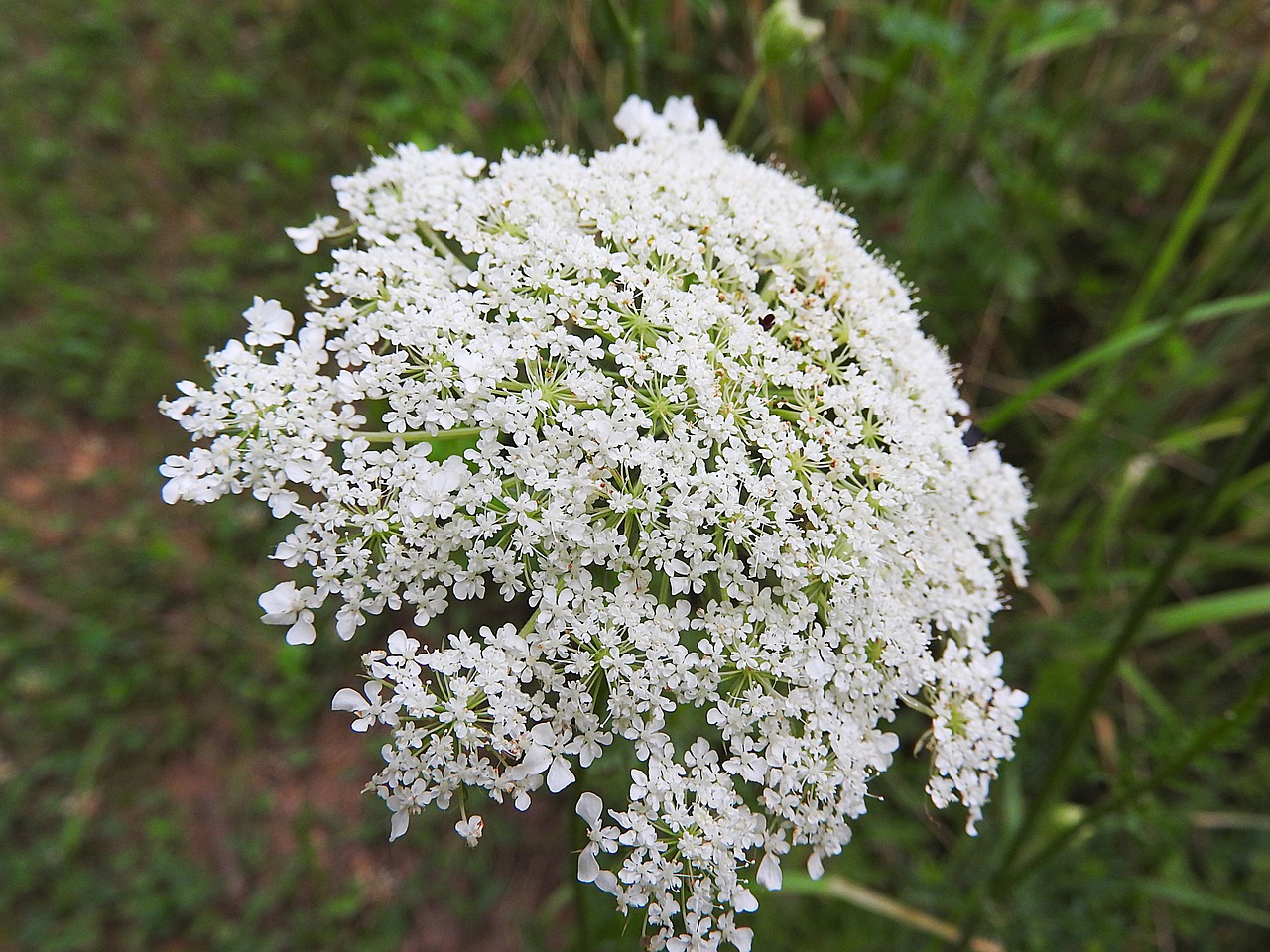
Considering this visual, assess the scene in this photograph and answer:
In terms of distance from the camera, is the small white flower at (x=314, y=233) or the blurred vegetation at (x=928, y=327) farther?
the blurred vegetation at (x=928, y=327)

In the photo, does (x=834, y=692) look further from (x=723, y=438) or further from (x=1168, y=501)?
(x=1168, y=501)

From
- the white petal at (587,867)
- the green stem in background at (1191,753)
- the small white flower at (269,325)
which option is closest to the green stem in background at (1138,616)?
the green stem in background at (1191,753)

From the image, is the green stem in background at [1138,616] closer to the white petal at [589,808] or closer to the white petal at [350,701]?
the white petal at [589,808]

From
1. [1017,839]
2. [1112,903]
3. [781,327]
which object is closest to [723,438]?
[781,327]

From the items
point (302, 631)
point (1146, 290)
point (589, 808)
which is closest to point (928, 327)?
point (1146, 290)

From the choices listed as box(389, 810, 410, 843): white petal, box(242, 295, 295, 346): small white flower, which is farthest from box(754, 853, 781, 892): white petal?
box(242, 295, 295, 346): small white flower

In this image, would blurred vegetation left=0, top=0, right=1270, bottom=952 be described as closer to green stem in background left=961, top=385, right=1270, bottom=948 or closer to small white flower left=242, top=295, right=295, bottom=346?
green stem in background left=961, top=385, right=1270, bottom=948

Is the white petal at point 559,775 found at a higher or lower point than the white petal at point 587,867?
higher
